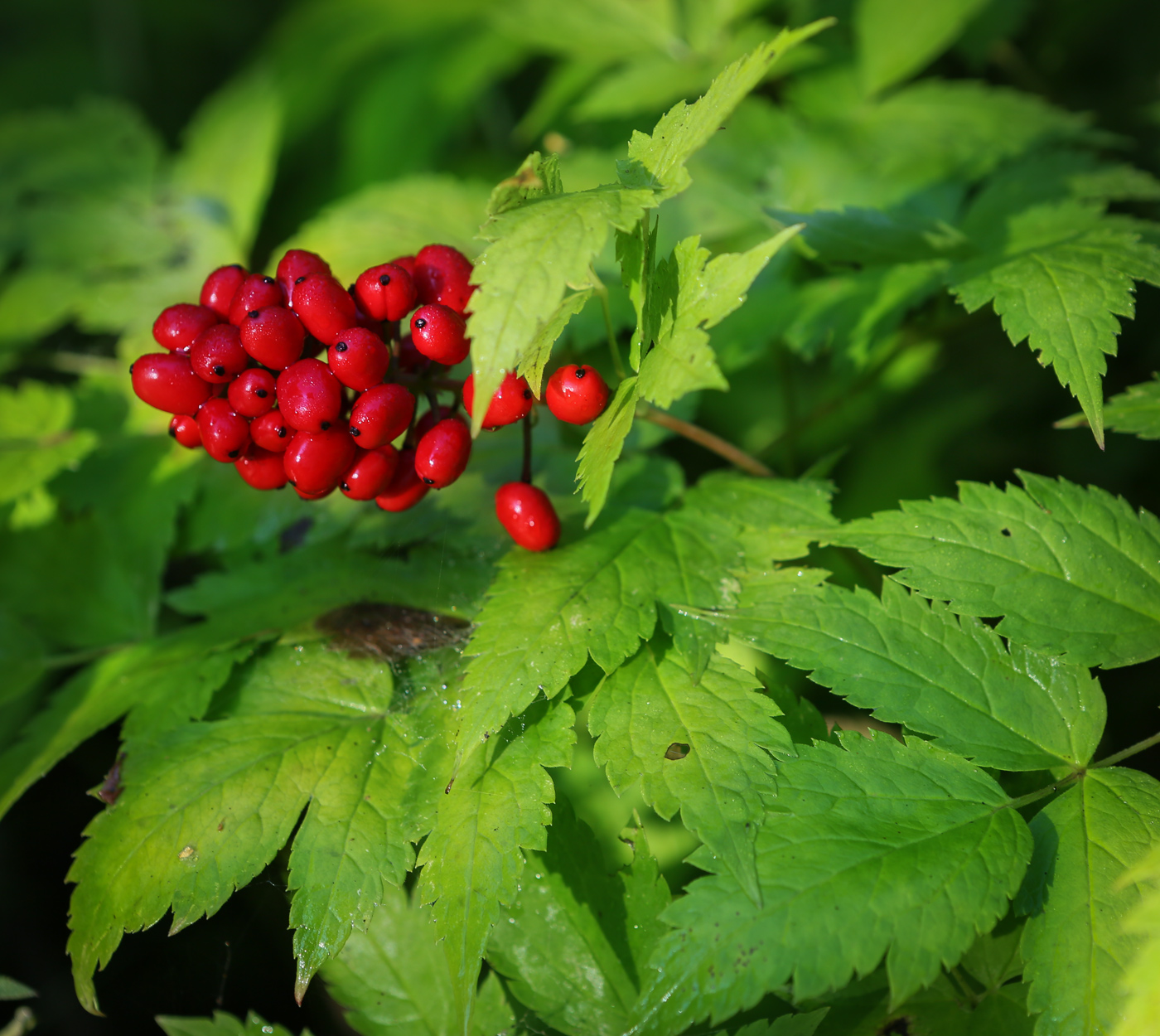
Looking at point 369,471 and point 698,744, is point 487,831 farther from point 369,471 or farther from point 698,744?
point 369,471

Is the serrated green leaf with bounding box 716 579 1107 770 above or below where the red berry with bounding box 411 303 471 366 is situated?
below

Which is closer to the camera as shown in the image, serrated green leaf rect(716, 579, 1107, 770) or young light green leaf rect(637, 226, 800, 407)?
young light green leaf rect(637, 226, 800, 407)

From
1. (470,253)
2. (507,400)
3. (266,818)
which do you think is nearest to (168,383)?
(507,400)

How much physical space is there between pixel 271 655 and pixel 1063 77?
379cm

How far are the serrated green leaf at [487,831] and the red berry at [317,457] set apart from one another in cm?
50

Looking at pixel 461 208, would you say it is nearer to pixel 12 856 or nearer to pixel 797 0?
pixel 797 0

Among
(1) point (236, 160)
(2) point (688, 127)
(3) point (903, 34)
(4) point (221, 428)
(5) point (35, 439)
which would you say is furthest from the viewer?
(1) point (236, 160)

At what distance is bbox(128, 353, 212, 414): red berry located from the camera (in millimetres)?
1300

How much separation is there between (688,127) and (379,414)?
0.64 m

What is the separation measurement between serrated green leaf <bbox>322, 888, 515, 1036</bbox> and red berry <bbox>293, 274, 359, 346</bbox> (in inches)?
42.5

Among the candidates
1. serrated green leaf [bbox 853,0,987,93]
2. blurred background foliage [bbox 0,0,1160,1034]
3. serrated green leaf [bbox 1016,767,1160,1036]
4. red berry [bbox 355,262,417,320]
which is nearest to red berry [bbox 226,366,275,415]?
red berry [bbox 355,262,417,320]

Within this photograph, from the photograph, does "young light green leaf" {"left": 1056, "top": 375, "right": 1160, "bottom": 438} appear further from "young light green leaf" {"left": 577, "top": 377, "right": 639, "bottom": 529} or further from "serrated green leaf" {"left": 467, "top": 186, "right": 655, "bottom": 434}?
"serrated green leaf" {"left": 467, "top": 186, "right": 655, "bottom": 434}

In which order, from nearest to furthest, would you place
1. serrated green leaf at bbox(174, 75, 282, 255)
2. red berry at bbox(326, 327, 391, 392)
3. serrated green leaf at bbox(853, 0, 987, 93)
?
1. red berry at bbox(326, 327, 391, 392)
2. serrated green leaf at bbox(853, 0, 987, 93)
3. serrated green leaf at bbox(174, 75, 282, 255)

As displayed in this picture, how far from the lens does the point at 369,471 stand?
1.36 m
